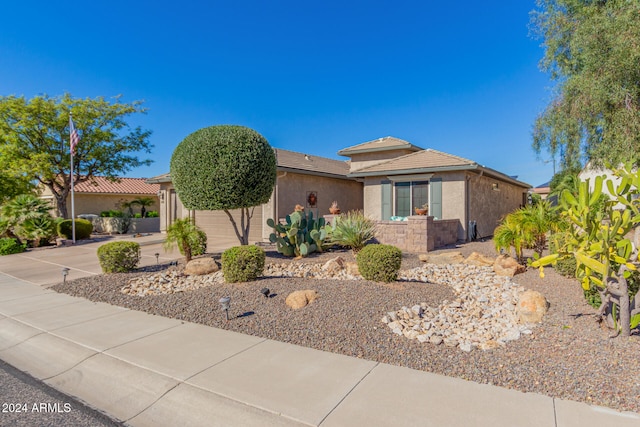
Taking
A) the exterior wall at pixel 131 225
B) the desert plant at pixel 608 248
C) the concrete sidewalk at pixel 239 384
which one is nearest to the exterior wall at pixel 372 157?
the desert plant at pixel 608 248

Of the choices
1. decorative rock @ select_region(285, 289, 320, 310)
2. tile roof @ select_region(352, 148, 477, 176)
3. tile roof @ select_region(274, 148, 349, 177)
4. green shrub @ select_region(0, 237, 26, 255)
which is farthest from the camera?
A: tile roof @ select_region(274, 148, 349, 177)

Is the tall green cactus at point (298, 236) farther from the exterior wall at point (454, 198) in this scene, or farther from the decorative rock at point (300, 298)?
the exterior wall at point (454, 198)

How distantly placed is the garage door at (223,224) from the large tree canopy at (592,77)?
12.7 meters

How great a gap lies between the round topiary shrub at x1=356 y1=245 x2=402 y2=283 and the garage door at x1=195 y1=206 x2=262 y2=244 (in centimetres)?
949

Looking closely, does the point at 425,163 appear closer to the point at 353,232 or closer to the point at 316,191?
the point at 316,191

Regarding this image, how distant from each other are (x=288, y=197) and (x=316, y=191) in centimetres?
208

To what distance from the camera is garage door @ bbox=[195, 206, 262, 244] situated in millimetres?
15702

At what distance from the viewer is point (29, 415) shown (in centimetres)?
312

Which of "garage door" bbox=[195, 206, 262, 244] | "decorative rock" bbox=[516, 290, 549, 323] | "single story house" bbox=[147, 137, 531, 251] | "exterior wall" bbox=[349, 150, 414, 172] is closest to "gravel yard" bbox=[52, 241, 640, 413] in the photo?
"decorative rock" bbox=[516, 290, 549, 323]

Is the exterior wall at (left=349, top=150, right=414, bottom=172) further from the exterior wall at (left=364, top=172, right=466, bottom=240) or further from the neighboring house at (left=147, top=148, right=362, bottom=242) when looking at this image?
the exterior wall at (left=364, top=172, right=466, bottom=240)

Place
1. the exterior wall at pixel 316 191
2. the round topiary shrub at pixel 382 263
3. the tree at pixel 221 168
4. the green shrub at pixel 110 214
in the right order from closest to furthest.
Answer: the round topiary shrub at pixel 382 263 → the tree at pixel 221 168 → the exterior wall at pixel 316 191 → the green shrub at pixel 110 214

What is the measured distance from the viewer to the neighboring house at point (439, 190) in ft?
44.5

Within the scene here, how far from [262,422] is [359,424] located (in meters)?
0.80

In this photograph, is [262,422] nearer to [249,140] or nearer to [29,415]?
[29,415]
